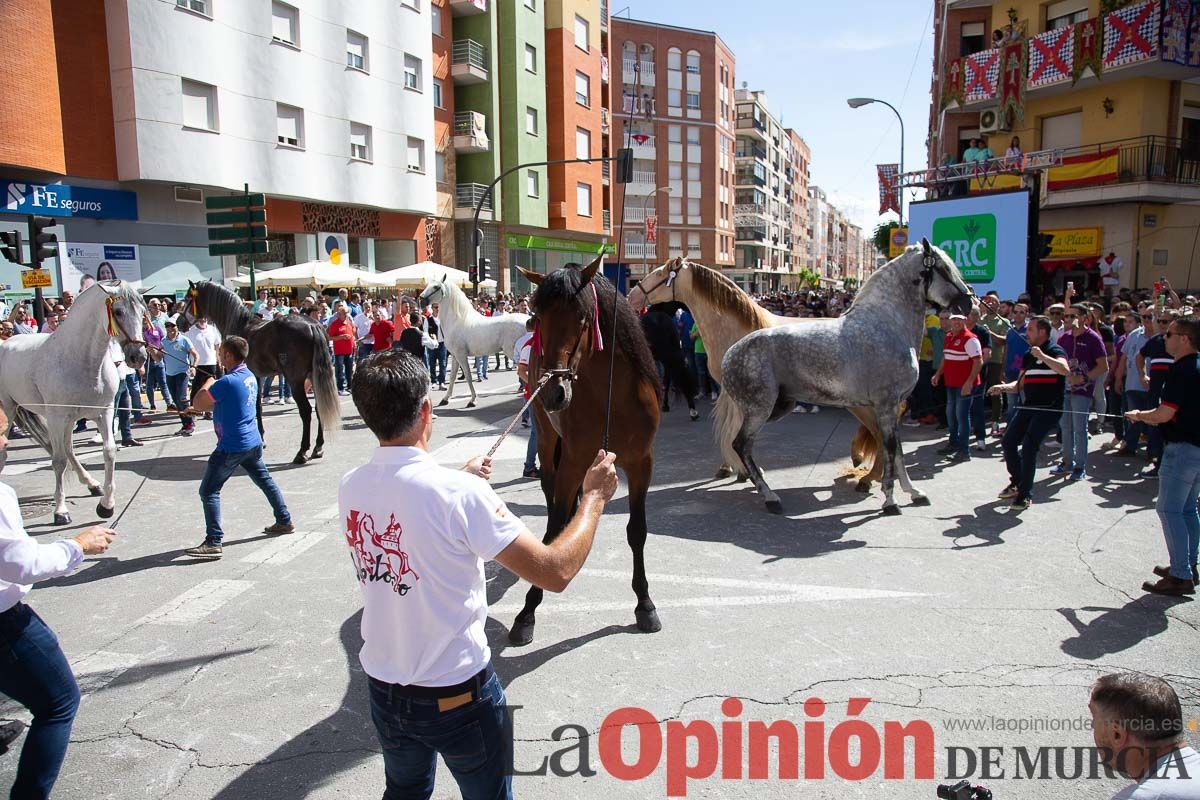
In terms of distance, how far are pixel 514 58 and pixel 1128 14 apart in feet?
77.2

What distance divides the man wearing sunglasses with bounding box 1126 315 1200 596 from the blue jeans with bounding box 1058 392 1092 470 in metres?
3.18

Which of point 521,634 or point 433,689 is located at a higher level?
point 433,689

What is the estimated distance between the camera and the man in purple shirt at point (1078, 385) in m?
8.07

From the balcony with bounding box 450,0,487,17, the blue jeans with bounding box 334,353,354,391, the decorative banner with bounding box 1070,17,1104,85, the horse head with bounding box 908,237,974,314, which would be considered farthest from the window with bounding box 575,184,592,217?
the horse head with bounding box 908,237,974,314

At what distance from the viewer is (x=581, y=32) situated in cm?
3969

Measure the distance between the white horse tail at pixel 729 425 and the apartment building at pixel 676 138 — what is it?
163 feet

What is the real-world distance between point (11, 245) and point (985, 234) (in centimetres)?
1749

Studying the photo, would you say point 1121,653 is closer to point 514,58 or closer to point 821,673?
point 821,673

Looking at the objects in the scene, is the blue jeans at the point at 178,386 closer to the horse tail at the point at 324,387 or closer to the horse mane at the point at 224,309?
the horse mane at the point at 224,309

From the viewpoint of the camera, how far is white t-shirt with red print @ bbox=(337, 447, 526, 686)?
2035 millimetres

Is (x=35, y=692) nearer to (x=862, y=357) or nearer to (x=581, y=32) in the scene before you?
(x=862, y=357)

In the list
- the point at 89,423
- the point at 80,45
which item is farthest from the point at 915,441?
the point at 80,45

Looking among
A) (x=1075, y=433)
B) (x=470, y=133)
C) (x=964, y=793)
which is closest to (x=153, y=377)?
(x=1075, y=433)

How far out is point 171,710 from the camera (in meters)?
3.64
